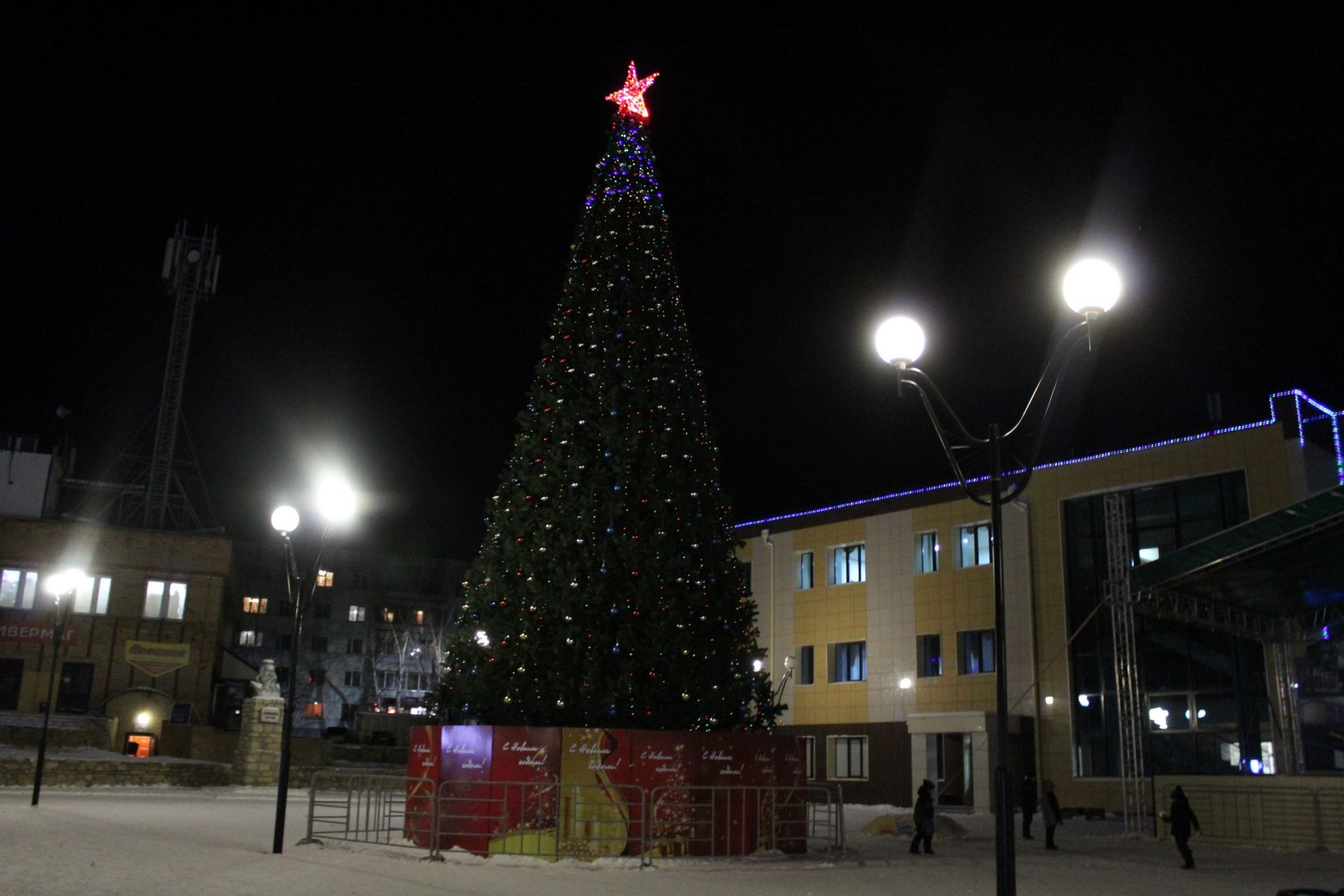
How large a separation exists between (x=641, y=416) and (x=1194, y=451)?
22534mm

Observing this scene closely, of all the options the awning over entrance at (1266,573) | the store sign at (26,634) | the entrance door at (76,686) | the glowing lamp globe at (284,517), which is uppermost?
the awning over entrance at (1266,573)

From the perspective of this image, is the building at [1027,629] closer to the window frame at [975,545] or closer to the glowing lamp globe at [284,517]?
the window frame at [975,545]

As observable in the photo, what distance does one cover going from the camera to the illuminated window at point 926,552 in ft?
130

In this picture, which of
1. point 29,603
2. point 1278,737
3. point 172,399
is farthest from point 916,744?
point 172,399

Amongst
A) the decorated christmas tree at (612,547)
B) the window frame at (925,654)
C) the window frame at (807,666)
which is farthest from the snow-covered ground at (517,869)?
the window frame at (807,666)

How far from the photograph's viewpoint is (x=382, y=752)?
1770 inches

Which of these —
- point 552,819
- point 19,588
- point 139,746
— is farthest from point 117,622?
point 552,819

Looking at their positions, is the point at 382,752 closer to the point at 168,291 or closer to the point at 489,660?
the point at 168,291

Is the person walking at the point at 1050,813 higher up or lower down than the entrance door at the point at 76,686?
lower down

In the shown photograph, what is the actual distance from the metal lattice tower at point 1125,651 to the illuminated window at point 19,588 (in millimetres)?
40102

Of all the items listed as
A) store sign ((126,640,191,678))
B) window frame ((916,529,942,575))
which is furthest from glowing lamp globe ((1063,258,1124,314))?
store sign ((126,640,191,678))

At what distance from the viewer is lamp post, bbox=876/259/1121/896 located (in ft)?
27.5

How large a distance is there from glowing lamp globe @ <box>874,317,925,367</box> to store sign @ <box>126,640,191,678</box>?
4253 centimetres

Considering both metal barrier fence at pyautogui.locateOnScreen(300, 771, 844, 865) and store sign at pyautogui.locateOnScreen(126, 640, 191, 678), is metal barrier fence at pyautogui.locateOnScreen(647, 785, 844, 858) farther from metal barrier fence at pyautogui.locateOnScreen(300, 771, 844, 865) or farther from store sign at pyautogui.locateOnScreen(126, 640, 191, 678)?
store sign at pyautogui.locateOnScreen(126, 640, 191, 678)
